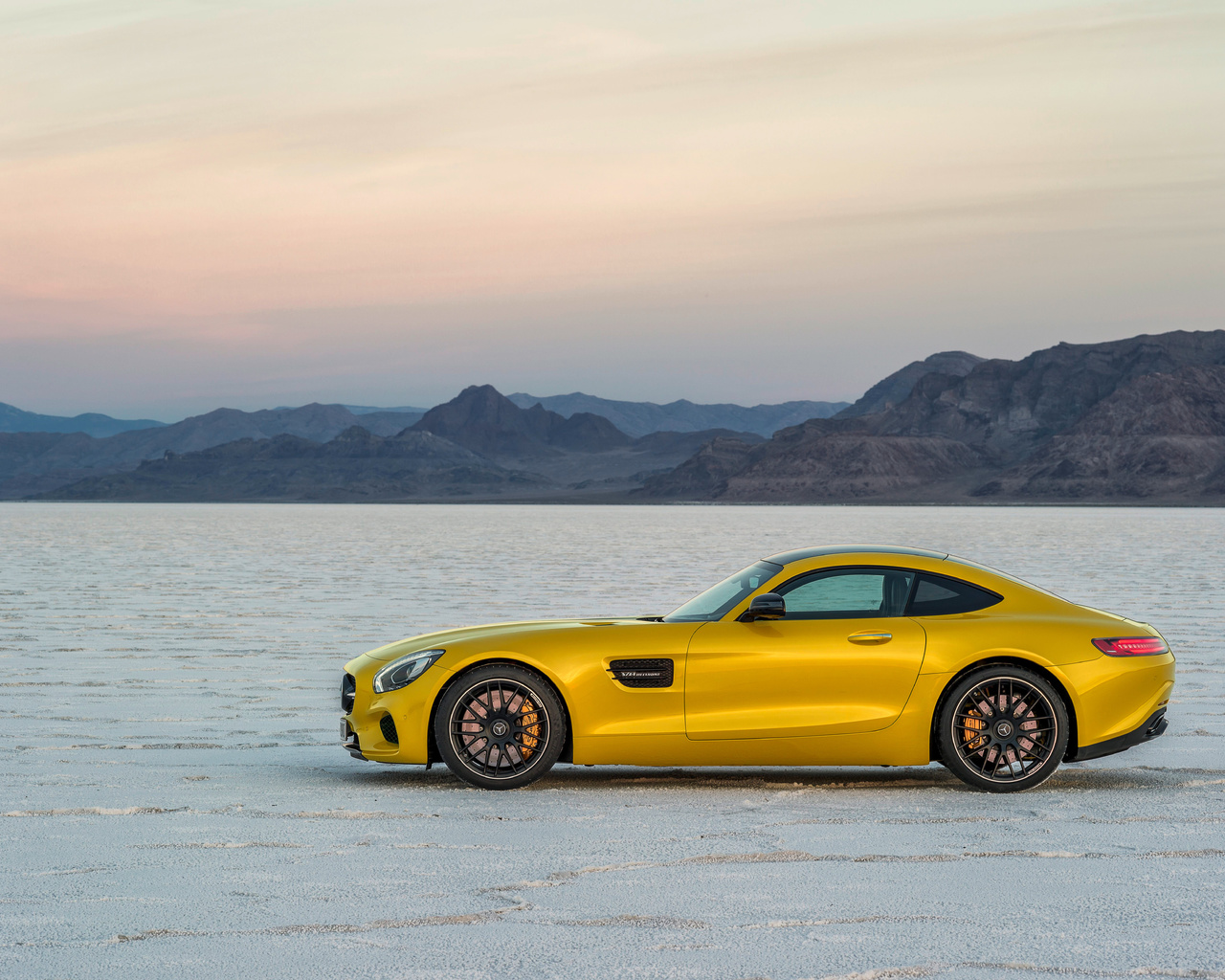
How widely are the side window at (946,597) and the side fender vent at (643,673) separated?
1496 millimetres

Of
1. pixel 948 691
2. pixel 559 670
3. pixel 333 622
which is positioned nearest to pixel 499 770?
pixel 559 670

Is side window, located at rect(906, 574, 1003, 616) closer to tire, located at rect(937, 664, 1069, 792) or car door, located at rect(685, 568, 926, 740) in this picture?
car door, located at rect(685, 568, 926, 740)

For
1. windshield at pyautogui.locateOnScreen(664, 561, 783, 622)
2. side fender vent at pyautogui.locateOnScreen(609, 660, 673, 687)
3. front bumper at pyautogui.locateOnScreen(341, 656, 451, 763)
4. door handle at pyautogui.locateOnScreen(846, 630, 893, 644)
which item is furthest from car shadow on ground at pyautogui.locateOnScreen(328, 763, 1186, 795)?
windshield at pyautogui.locateOnScreen(664, 561, 783, 622)

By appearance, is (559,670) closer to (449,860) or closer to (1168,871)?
(449,860)

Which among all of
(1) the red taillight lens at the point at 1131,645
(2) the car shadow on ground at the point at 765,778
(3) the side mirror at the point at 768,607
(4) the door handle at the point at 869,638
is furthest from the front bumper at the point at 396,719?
(1) the red taillight lens at the point at 1131,645

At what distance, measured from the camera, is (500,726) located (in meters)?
8.15

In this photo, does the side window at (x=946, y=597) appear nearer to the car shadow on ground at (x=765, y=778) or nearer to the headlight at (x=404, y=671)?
the car shadow on ground at (x=765, y=778)

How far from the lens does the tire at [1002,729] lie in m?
8.16

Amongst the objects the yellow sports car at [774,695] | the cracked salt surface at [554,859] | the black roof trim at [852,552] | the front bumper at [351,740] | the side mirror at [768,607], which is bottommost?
the cracked salt surface at [554,859]

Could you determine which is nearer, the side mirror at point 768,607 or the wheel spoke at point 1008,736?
the side mirror at point 768,607

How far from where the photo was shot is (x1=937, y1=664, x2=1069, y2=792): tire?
8156 mm

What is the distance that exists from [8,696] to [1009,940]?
930cm

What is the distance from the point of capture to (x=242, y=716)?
1102cm

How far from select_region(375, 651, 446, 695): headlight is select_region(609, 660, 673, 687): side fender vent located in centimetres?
102
